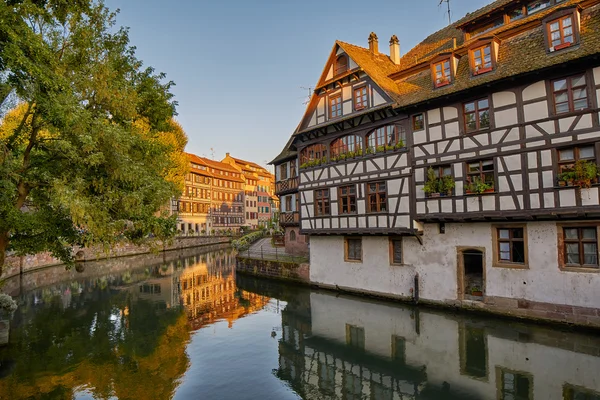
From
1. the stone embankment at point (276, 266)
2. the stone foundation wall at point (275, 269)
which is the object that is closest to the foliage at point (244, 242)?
the stone embankment at point (276, 266)

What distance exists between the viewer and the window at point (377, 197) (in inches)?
773

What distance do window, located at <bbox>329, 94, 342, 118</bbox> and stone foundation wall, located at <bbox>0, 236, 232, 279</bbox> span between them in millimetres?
10995

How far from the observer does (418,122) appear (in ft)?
60.5

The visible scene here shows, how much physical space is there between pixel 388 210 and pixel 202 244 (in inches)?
1770

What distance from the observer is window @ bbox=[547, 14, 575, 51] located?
1416 centimetres

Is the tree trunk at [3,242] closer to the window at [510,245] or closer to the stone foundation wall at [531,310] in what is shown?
the stone foundation wall at [531,310]

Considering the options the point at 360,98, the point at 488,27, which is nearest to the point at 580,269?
the point at 488,27

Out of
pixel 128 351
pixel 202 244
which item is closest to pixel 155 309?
pixel 128 351

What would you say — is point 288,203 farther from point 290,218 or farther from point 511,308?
point 511,308

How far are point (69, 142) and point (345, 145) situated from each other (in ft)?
47.7

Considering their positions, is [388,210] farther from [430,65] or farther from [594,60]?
[594,60]

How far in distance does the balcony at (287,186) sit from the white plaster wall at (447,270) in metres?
8.77

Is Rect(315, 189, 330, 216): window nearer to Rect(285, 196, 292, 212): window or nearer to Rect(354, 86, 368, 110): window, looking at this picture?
Rect(354, 86, 368, 110): window

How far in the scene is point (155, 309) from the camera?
20297mm
